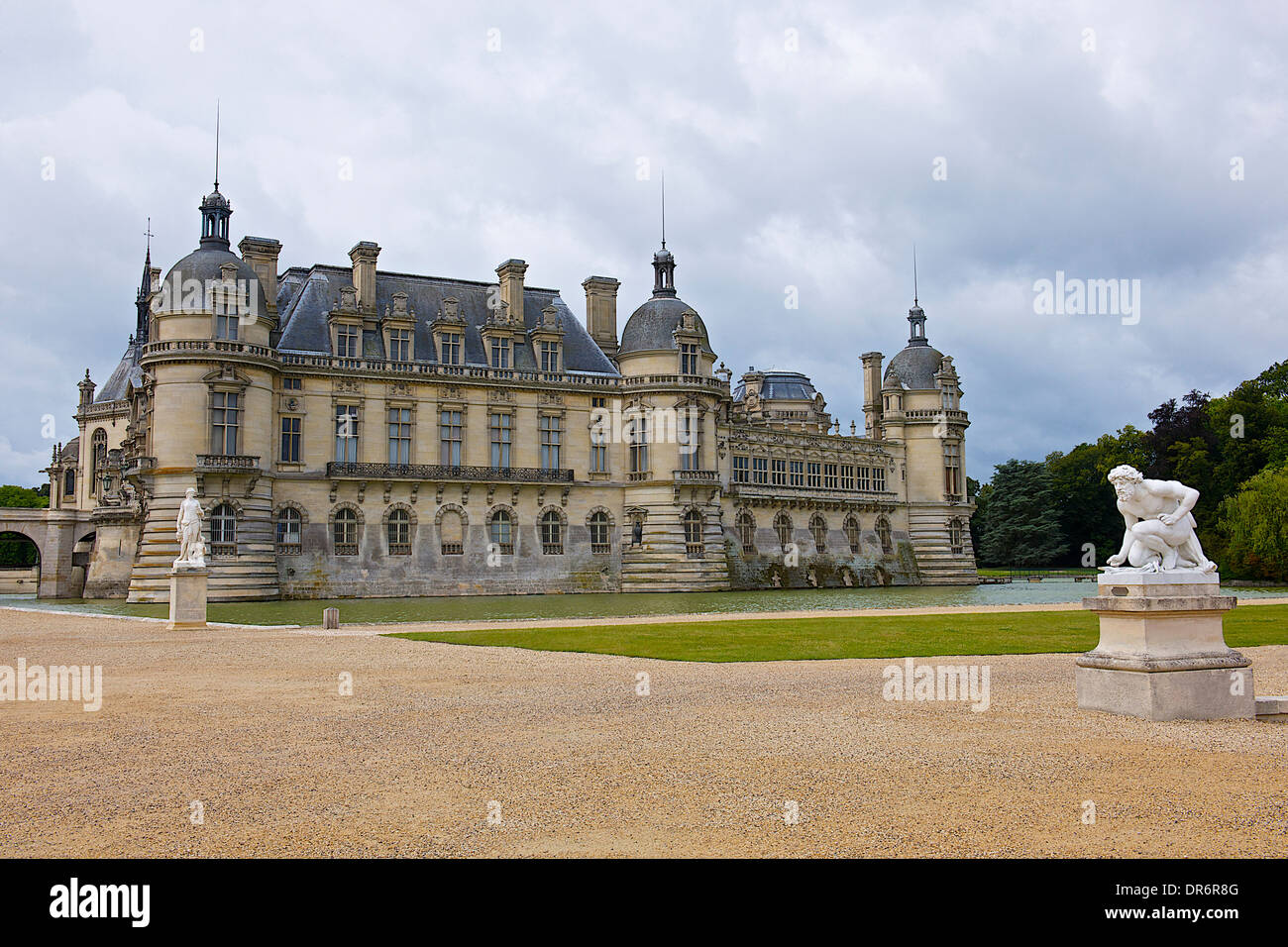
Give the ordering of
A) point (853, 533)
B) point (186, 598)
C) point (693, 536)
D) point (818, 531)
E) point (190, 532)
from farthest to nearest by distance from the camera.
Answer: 1. point (853, 533)
2. point (818, 531)
3. point (693, 536)
4. point (190, 532)
5. point (186, 598)

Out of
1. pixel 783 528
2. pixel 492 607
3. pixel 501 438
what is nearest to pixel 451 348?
pixel 501 438

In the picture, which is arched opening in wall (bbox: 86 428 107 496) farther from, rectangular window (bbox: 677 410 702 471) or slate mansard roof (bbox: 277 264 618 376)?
rectangular window (bbox: 677 410 702 471)

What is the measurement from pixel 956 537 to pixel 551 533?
31.4 m

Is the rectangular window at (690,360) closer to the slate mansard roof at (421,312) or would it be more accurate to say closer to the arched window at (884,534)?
the slate mansard roof at (421,312)

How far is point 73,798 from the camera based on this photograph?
29.0 ft

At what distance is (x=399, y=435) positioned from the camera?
5569 centimetres

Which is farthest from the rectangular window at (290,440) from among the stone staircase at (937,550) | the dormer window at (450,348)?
the stone staircase at (937,550)

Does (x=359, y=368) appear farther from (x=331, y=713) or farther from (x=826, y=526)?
(x=331, y=713)

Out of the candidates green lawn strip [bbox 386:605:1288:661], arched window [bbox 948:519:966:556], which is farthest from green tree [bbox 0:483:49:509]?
green lawn strip [bbox 386:605:1288:661]

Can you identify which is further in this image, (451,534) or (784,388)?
(784,388)

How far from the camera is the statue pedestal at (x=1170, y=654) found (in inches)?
481

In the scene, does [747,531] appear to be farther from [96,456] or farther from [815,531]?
[96,456]

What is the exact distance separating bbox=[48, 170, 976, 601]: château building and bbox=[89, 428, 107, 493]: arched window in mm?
10740
